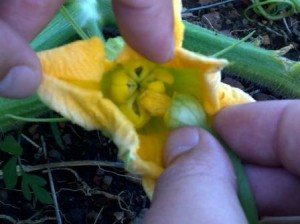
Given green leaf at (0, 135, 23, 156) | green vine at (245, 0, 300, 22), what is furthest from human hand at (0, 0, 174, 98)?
green vine at (245, 0, 300, 22)

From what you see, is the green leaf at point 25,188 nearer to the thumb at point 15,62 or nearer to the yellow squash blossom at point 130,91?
the yellow squash blossom at point 130,91

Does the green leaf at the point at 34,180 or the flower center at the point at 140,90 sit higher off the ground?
the flower center at the point at 140,90

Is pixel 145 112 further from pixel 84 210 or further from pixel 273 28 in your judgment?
pixel 273 28

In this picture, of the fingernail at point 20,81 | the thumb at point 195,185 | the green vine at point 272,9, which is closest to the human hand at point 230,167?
the thumb at point 195,185

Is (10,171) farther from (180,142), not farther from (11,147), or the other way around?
(180,142)

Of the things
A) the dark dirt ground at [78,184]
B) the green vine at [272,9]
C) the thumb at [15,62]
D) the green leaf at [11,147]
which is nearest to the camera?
the thumb at [15,62]

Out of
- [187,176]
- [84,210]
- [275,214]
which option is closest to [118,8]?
[187,176]

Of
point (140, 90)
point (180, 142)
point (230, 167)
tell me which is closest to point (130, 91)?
point (140, 90)
